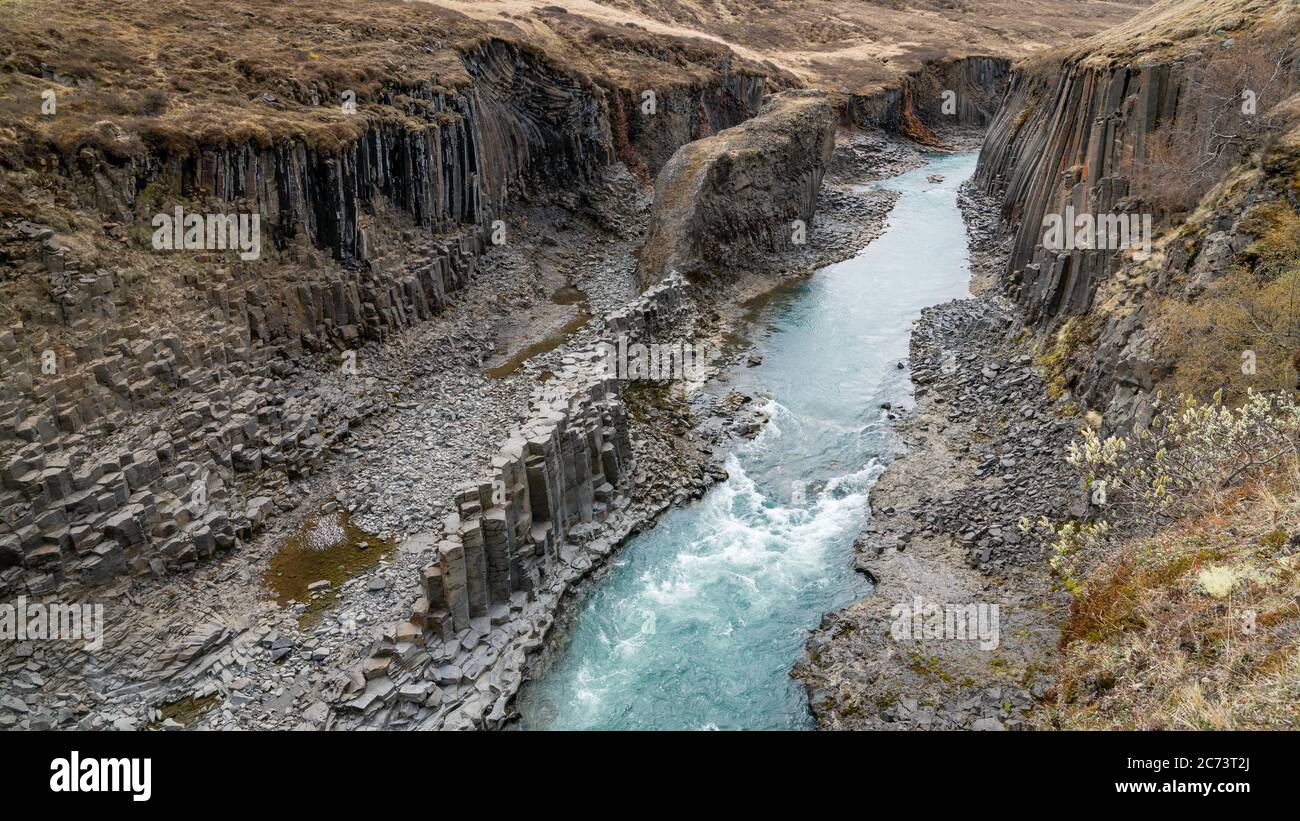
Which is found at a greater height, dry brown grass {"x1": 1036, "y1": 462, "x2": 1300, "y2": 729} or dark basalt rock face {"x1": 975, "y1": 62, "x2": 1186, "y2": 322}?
dark basalt rock face {"x1": 975, "y1": 62, "x2": 1186, "y2": 322}

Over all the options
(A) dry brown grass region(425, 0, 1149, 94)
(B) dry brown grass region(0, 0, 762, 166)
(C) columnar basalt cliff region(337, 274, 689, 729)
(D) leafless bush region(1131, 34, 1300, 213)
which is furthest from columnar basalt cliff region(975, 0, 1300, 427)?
(A) dry brown grass region(425, 0, 1149, 94)

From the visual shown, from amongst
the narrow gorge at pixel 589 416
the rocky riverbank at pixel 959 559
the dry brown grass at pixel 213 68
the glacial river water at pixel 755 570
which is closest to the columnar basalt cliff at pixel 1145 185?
the narrow gorge at pixel 589 416

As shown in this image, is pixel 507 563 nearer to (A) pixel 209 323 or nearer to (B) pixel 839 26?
(A) pixel 209 323

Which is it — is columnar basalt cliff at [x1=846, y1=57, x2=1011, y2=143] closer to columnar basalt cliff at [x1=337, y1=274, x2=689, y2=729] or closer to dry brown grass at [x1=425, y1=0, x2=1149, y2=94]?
dry brown grass at [x1=425, y1=0, x2=1149, y2=94]

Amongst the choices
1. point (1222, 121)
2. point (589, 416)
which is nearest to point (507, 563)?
point (589, 416)

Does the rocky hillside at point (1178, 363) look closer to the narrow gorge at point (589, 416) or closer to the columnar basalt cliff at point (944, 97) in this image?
the narrow gorge at point (589, 416)
